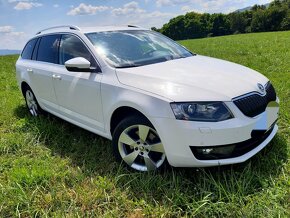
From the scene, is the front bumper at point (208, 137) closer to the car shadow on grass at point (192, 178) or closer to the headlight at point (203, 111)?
the headlight at point (203, 111)

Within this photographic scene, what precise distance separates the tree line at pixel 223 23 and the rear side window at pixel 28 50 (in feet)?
222

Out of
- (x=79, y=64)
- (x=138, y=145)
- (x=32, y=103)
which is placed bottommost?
(x=32, y=103)

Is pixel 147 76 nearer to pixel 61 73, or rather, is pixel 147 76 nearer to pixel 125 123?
pixel 125 123

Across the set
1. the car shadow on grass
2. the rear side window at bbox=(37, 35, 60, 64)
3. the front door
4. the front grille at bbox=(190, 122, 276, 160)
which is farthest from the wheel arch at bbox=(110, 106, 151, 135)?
the rear side window at bbox=(37, 35, 60, 64)

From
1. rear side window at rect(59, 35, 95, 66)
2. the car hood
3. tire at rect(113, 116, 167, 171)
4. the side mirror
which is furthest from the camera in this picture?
rear side window at rect(59, 35, 95, 66)

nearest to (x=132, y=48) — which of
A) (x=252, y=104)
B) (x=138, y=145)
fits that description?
(x=138, y=145)

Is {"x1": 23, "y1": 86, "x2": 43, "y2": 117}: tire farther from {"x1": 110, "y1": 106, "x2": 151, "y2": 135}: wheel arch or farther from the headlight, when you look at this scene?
the headlight

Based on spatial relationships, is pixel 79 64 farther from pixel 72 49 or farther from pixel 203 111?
pixel 203 111

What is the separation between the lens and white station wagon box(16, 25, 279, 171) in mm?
2932

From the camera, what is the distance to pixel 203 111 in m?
2.92

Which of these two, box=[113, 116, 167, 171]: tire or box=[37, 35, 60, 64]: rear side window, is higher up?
box=[37, 35, 60, 64]: rear side window

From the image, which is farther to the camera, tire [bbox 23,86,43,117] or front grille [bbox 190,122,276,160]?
tire [bbox 23,86,43,117]

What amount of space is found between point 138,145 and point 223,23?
80.5m

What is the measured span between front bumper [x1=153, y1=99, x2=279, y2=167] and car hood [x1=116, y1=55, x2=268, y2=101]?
0.71 feet
